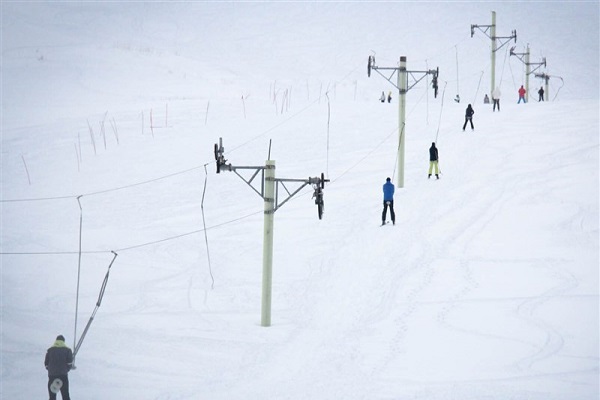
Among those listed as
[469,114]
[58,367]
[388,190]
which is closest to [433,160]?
[388,190]

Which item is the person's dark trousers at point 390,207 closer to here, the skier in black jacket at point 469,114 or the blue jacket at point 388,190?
the blue jacket at point 388,190

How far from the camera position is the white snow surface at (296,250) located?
570 inches

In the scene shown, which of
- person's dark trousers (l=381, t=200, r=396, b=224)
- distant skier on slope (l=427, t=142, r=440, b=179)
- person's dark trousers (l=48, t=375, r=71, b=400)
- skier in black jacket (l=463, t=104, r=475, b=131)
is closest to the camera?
person's dark trousers (l=48, t=375, r=71, b=400)

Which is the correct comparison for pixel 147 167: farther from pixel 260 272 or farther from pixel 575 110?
pixel 575 110

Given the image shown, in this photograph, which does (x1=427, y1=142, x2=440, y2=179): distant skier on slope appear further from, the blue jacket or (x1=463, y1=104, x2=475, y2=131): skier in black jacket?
(x1=463, y1=104, x2=475, y2=131): skier in black jacket

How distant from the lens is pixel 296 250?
22484 millimetres

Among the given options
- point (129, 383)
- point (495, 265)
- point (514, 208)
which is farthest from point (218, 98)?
point (129, 383)

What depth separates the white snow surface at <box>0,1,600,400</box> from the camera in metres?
14.5

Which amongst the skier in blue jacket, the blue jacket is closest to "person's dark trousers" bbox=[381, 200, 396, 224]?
the skier in blue jacket

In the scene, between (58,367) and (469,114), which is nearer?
(58,367)

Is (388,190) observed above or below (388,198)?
above

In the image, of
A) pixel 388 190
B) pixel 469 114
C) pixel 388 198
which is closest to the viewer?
pixel 388 190

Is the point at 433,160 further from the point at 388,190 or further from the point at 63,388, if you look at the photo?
the point at 63,388

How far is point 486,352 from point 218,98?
37.4m
